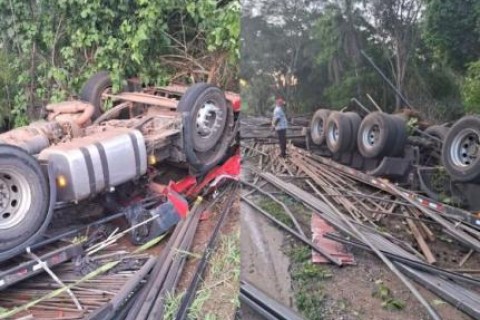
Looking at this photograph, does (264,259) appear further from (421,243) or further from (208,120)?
(208,120)

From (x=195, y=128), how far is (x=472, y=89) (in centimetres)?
271

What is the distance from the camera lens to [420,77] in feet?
3.33

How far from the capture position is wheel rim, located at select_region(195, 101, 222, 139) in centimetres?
336

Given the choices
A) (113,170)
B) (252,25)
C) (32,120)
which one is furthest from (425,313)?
(32,120)

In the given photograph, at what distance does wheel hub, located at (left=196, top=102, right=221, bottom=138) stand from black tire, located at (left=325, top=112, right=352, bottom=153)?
7.49ft

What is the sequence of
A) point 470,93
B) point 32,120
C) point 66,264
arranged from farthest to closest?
point 32,120, point 66,264, point 470,93

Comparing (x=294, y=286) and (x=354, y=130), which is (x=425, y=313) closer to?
(x=294, y=286)

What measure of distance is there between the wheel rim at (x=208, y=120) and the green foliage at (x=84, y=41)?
418 mm

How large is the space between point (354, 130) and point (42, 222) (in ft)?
7.96

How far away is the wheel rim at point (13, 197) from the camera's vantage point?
9.39ft

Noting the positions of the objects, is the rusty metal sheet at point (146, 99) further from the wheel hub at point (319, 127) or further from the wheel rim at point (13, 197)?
the wheel hub at point (319, 127)

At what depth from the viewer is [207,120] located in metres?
3.44

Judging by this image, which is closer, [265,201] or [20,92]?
[265,201]

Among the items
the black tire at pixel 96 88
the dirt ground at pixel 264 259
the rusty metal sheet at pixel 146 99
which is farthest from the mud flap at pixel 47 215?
the dirt ground at pixel 264 259
